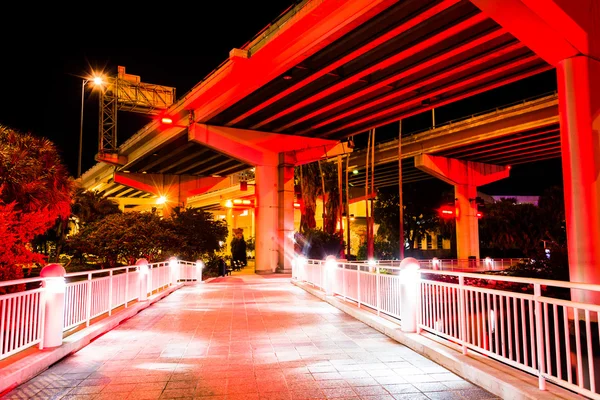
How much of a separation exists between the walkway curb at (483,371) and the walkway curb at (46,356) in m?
5.12

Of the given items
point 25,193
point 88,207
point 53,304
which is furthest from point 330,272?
point 88,207

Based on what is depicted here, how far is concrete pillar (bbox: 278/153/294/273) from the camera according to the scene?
3064 cm

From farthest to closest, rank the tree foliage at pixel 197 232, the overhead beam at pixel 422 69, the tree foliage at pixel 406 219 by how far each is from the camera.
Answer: the tree foliage at pixel 406 219, the tree foliage at pixel 197 232, the overhead beam at pixel 422 69

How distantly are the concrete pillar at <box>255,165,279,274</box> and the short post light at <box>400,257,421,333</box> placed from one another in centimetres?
2272

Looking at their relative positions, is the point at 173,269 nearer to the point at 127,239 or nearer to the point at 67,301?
the point at 127,239

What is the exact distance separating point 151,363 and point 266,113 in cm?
2226

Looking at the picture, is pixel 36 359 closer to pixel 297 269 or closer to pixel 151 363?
pixel 151 363

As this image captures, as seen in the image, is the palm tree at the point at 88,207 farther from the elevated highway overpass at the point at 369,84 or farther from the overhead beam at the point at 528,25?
the overhead beam at the point at 528,25

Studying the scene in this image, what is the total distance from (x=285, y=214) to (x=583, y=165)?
2079cm

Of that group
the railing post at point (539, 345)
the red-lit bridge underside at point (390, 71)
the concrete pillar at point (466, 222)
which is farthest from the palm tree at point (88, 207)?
the railing post at point (539, 345)

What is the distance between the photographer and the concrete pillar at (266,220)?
30453 millimetres

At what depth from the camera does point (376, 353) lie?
6.83 metres

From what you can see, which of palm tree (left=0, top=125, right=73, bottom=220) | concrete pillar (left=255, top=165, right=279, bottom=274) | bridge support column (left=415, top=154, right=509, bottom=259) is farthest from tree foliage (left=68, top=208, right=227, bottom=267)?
bridge support column (left=415, top=154, right=509, bottom=259)

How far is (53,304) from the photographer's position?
6.76 meters
